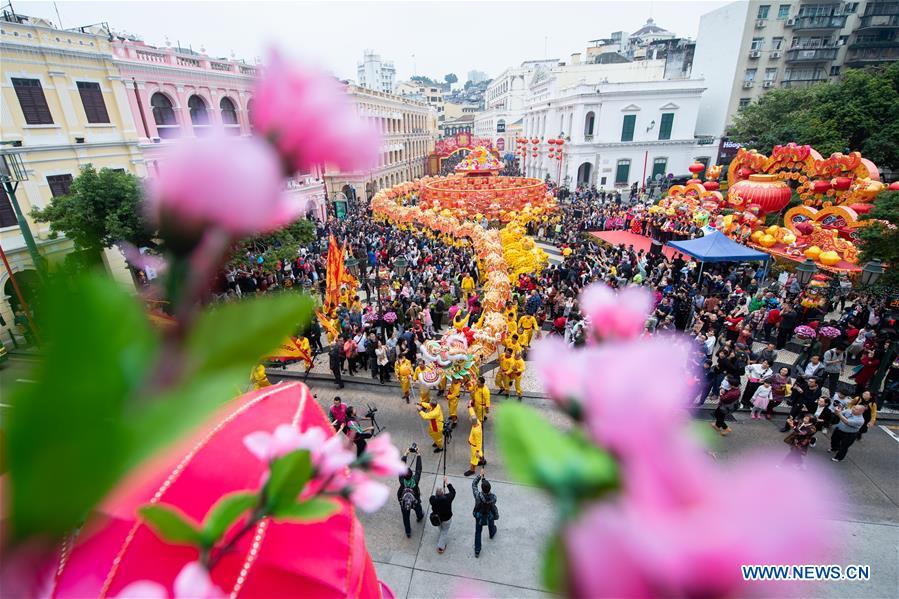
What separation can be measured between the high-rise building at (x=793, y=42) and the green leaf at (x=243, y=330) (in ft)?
154

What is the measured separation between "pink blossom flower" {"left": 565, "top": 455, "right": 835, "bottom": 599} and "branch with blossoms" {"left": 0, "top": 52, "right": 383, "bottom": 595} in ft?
1.78

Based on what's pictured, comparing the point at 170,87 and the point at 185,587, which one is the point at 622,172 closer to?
the point at 170,87

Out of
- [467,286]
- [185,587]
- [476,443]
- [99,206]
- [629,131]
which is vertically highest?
[629,131]

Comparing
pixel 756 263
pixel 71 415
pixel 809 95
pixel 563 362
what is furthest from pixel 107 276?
pixel 809 95

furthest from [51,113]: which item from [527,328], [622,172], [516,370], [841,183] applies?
[622,172]

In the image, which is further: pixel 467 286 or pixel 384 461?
pixel 467 286

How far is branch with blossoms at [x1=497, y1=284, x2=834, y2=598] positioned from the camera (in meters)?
0.48

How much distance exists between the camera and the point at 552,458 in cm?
64

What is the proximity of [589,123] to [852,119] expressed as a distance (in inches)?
660

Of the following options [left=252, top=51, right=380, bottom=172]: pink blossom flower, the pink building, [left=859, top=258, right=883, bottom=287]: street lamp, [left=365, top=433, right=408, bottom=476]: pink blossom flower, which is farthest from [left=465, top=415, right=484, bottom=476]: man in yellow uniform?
the pink building

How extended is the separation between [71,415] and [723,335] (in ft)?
39.4

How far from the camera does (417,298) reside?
39.6 ft

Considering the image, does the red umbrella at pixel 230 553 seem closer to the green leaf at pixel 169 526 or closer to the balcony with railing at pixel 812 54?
the green leaf at pixel 169 526

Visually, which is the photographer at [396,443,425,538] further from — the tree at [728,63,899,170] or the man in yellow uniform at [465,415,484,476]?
the tree at [728,63,899,170]
